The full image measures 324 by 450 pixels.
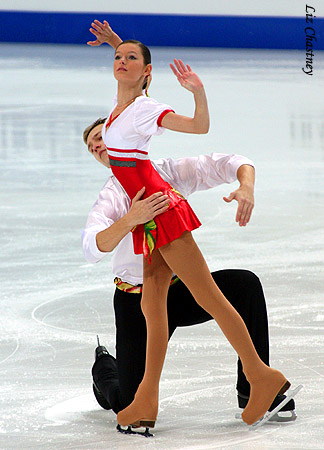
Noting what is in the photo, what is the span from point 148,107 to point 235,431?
0.85 m

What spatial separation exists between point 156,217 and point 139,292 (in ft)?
1.35

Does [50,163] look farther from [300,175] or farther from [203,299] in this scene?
[203,299]

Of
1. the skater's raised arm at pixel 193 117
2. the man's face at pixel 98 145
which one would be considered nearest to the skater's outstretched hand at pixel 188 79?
the skater's raised arm at pixel 193 117

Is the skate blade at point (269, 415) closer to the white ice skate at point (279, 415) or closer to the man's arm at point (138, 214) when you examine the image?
the white ice skate at point (279, 415)

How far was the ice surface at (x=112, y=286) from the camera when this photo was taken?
2.08 m

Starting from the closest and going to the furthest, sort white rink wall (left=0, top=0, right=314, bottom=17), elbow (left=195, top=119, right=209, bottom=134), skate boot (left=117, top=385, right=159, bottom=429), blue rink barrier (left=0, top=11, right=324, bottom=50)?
elbow (left=195, top=119, right=209, bottom=134) < skate boot (left=117, top=385, right=159, bottom=429) < blue rink barrier (left=0, top=11, right=324, bottom=50) < white rink wall (left=0, top=0, right=314, bottom=17)

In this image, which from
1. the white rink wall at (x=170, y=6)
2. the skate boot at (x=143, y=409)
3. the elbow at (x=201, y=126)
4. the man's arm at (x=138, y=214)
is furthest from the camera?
the white rink wall at (x=170, y=6)

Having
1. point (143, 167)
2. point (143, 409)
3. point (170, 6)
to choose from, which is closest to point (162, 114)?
point (143, 167)

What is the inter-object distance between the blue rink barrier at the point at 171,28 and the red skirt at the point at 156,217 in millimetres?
15023

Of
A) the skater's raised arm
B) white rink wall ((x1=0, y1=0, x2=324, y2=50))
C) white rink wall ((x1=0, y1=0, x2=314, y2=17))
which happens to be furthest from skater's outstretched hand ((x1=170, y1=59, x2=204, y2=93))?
white rink wall ((x1=0, y1=0, x2=314, y2=17))

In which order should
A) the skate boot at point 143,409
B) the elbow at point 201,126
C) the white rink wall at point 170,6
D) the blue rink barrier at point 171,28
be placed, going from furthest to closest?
the white rink wall at point 170,6, the blue rink barrier at point 171,28, the skate boot at point 143,409, the elbow at point 201,126

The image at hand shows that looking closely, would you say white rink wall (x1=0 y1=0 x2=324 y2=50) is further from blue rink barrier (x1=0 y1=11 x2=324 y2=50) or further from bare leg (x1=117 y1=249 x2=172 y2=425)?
bare leg (x1=117 y1=249 x2=172 y2=425)

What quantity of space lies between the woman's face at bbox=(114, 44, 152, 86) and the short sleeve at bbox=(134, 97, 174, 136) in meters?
0.10

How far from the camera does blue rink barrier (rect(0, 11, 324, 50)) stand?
16469 millimetres
